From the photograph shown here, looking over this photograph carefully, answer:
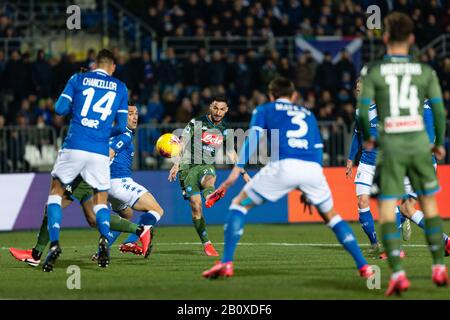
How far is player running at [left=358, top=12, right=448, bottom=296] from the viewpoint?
1002cm

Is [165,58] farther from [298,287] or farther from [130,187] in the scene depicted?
[298,287]

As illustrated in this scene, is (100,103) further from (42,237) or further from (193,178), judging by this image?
(193,178)

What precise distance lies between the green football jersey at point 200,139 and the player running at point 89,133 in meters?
3.15

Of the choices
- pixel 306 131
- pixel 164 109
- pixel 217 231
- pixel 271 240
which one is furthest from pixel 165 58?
pixel 306 131

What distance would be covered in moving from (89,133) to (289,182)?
2.97m

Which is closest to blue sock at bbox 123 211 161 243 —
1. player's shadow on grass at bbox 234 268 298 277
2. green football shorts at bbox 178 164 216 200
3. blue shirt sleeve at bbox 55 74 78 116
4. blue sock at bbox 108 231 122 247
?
blue sock at bbox 108 231 122 247

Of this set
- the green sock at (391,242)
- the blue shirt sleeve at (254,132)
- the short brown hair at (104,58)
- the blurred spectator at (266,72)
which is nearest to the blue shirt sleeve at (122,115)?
the short brown hair at (104,58)

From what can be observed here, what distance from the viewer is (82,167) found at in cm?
1265

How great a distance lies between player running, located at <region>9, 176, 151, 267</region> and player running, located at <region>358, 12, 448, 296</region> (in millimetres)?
4433

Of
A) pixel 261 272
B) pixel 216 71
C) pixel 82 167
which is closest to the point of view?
pixel 261 272

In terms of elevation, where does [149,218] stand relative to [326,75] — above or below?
below

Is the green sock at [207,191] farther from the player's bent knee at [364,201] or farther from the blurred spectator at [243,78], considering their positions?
the blurred spectator at [243,78]

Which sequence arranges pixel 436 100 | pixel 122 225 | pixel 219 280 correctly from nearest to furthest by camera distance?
1. pixel 436 100
2. pixel 219 280
3. pixel 122 225
